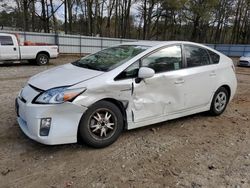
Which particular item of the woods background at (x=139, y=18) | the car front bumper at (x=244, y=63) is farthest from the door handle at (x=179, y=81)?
the woods background at (x=139, y=18)

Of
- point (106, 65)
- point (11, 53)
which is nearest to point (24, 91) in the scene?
point (106, 65)

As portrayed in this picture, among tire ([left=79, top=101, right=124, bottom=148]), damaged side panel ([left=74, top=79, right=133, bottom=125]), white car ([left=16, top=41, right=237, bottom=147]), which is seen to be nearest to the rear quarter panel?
white car ([left=16, top=41, right=237, bottom=147])

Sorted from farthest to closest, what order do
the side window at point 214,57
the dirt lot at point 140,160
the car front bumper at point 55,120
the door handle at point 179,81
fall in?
the side window at point 214,57, the door handle at point 179,81, the car front bumper at point 55,120, the dirt lot at point 140,160

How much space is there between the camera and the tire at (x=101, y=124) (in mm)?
3217

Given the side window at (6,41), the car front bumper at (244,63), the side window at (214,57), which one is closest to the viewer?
the side window at (214,57)

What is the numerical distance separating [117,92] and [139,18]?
34.7 m

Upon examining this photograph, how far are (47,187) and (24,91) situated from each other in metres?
1.47

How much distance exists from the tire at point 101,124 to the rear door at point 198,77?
1.43 meters

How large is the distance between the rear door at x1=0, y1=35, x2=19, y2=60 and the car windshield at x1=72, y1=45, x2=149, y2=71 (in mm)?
9565

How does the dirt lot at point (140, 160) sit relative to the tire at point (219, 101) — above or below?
→ below

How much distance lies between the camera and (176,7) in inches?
1297

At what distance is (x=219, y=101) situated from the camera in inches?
195

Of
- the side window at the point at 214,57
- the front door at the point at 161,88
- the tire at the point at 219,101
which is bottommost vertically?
the tire at the point at 219,101

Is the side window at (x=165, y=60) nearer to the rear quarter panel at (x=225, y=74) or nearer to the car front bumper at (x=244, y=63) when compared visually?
the rear quarter panel at (x=225, y=74)
